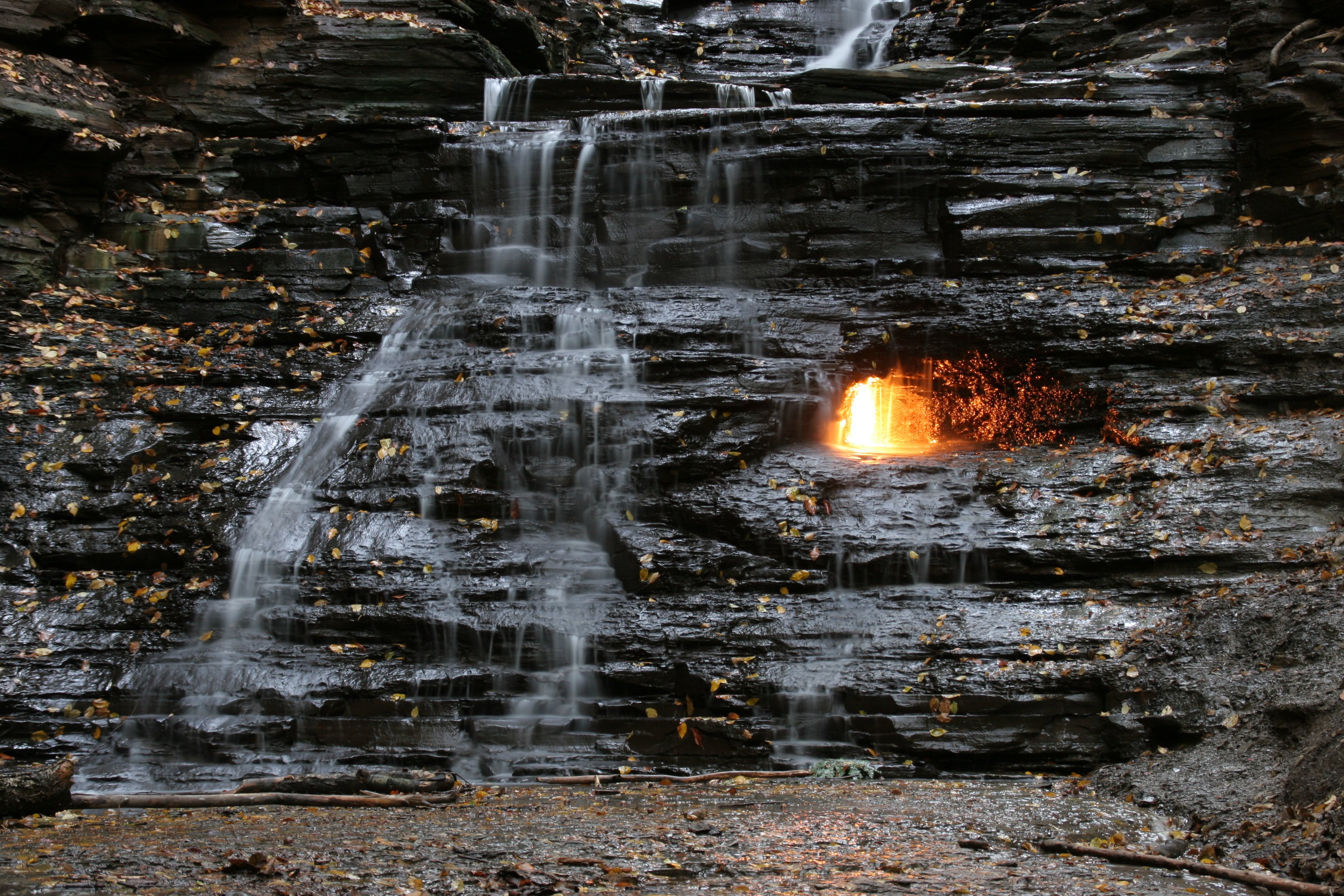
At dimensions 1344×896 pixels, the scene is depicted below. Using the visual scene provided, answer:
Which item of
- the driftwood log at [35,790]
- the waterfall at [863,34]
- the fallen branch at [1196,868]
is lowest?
the driftwood log at [35,790]

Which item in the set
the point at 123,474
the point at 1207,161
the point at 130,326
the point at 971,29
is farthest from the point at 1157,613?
the point at 971,29

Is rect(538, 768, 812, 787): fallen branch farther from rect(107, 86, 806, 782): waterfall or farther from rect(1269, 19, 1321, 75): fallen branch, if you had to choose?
rect(1269, 19, 1321, 75): fallen branch

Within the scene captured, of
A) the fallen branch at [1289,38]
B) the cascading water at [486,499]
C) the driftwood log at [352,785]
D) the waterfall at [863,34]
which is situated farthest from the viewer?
the waterfall at [863,34]

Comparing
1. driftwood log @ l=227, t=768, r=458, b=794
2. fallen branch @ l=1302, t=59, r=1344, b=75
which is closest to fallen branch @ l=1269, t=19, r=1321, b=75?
fallen branch @ l=1302, t=59, r=1344, b=75

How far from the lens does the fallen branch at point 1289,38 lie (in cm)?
1024

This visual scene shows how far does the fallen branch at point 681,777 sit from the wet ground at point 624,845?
21 cm

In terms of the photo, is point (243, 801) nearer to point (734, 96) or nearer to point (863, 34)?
point (734, 96)

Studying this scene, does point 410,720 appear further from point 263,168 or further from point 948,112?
point 948,112

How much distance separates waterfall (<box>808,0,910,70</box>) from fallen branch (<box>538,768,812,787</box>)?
14735 millimetres

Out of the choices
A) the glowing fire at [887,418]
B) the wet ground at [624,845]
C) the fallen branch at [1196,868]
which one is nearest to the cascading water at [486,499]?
the wet ground at [624,845]

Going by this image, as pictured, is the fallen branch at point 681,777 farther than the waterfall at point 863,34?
No

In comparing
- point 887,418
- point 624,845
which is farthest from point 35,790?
point 887,418

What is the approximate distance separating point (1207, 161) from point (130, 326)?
44.5 ft

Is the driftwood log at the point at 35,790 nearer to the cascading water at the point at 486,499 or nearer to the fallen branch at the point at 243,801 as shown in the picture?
the fallen branch at the point at 243,801
